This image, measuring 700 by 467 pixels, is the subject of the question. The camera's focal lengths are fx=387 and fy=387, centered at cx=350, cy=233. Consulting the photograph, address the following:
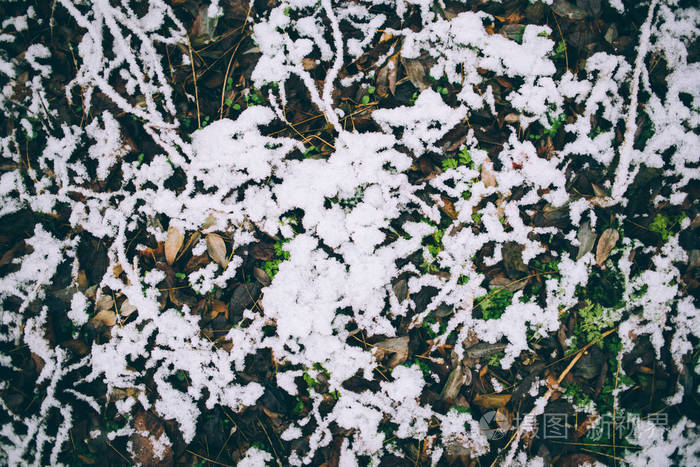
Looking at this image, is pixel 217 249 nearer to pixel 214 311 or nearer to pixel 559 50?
pixel 214 311

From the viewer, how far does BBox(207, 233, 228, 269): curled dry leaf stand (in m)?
1.62

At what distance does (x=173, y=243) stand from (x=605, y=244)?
5.93 feet

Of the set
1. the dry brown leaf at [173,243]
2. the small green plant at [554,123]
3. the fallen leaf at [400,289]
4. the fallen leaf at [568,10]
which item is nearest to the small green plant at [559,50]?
the fallen leaf at [568,10]

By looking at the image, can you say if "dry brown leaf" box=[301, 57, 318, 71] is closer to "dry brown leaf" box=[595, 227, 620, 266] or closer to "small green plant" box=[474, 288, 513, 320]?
"small green plant" box=[474, 288, 513, 320]

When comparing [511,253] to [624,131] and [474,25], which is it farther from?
[474,25]

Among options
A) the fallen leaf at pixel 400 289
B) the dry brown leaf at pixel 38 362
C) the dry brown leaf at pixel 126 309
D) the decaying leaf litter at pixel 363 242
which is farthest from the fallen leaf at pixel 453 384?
the dry brown leaf at pixel 38 362

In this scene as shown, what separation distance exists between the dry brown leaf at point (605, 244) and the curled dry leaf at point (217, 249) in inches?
61.2

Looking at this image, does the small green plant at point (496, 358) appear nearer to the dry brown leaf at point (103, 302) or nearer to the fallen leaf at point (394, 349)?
the fallen leaf at point (394, 349)

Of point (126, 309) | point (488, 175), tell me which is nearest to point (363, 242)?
point (488, 175)

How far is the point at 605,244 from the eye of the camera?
161 cm

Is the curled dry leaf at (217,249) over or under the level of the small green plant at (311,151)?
under

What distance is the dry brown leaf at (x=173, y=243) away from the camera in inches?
64.0

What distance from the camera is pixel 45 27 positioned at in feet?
5.60

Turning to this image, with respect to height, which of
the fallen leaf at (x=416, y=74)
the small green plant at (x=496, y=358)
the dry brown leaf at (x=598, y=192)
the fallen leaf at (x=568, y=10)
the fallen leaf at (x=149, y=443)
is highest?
the fallen leaf at (x=568, y=10)
